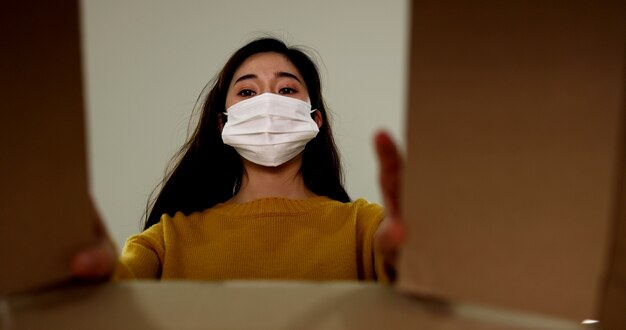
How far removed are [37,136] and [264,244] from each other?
583 mm

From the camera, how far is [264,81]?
100 cm

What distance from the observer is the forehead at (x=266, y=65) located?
1.03 metres

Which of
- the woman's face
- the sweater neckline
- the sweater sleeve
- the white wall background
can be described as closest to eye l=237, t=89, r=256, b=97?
the woman's face

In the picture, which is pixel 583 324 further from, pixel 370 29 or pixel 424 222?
pixel 370 29

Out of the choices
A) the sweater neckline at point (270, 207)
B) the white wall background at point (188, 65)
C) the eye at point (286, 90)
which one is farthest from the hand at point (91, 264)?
the white wall background at point (188, 65)

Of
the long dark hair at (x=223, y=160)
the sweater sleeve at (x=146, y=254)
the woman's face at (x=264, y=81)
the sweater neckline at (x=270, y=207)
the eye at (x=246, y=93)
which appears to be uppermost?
the woman's face at (x=264, y=81)

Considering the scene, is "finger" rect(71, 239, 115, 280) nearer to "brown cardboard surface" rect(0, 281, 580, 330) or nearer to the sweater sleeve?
"brown cardboard surface" rect(0, 281, 580, 330)

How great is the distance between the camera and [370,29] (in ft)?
5.13

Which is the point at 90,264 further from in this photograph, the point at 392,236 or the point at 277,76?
the point at 277,76

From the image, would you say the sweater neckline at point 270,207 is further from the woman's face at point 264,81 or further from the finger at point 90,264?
the finger at point 90,264

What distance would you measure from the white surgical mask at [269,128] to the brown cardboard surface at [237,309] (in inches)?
23.3

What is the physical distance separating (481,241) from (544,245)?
0.04 metres

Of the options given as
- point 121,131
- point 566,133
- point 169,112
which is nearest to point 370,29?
point 169,112

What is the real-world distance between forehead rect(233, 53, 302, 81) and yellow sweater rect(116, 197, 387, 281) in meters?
0.29
